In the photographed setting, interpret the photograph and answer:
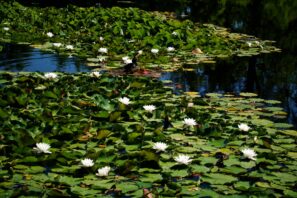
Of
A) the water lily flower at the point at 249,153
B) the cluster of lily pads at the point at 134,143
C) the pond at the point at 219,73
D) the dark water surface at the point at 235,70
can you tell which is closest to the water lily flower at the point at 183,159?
the cluster of lily pads at the point at 134,143

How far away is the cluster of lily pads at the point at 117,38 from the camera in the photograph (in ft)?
28.6

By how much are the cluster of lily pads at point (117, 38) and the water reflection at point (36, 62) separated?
11.3 inches

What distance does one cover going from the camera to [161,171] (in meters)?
3.75

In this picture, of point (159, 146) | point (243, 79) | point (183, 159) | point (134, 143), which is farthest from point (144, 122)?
point (243, 79)

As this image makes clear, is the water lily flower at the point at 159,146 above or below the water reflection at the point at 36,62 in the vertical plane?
below

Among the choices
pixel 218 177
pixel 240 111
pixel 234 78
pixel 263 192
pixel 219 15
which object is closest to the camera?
pixel 263 192

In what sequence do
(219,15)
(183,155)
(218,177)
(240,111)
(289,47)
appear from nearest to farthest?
1. (218,177)
2. (183,155)
3. (240,111)
4. (289,47)
5. (219,15)

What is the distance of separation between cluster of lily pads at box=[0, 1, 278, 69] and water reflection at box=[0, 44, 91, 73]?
29 centimetres

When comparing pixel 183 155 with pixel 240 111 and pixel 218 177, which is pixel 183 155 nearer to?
pixel 218 177

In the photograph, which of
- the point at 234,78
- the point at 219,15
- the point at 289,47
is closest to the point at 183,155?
the point at 234,78

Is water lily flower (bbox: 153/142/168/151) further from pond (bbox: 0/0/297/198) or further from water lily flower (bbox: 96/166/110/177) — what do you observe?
water lily flower (bbox: 96/166/110/177)

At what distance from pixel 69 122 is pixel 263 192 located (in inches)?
87.3

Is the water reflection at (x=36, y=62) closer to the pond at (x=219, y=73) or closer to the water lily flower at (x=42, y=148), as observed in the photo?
the pond at (x=219, y=73)

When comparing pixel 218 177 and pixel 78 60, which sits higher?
pixel 78 60
